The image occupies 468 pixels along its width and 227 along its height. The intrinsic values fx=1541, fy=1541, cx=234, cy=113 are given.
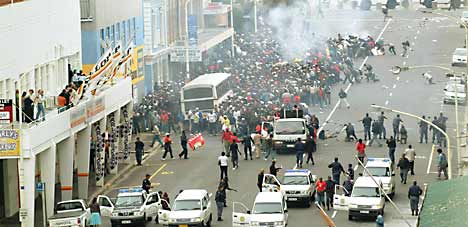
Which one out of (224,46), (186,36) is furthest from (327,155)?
(224,46)

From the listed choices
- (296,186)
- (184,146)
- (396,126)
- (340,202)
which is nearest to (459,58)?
(396,126)

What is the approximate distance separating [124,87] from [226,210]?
1132cm

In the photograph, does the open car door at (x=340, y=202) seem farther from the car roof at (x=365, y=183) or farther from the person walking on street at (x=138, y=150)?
the person walking on street at (x=138, y=150)

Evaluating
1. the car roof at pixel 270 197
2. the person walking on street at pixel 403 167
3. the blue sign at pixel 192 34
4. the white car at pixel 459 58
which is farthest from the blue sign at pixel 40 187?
the white car at pixel 459 58

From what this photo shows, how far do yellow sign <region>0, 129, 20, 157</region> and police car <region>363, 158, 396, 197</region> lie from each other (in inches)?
510

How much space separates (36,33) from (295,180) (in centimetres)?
1077

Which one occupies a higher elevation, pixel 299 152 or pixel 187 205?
pixel 187 205

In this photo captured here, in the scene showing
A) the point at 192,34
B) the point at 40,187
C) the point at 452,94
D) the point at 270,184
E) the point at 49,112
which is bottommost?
the point at 452,94

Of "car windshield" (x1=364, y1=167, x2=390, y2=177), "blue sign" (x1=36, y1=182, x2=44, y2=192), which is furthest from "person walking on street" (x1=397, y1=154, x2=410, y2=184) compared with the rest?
"blue sign" (x1=36, y1=182, x2=44, y2=192)

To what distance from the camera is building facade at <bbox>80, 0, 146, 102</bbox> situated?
244 feet

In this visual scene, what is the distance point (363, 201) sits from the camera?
51.0 m

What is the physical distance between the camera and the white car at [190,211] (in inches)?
1935

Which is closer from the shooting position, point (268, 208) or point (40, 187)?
point (268, 208)

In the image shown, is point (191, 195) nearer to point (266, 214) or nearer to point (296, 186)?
point (266, 214)
